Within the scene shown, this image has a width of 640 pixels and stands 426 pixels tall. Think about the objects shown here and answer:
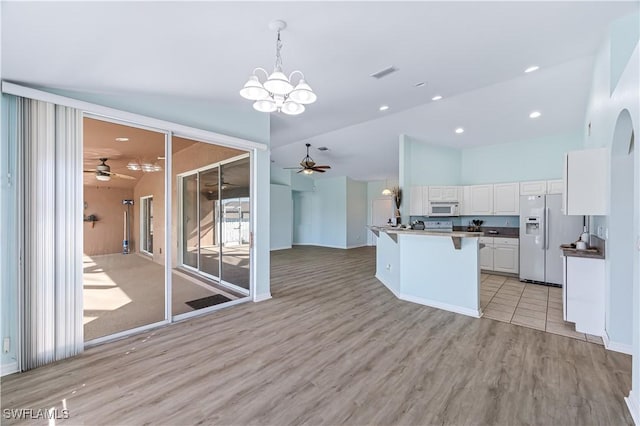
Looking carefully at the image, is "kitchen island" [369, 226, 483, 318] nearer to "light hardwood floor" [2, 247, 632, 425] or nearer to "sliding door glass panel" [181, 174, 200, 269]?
"light hardwood floor" [2, 247, 632, 425]

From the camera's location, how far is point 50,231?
2535mm

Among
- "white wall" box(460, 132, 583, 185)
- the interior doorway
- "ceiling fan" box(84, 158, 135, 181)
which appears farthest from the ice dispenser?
"ceiling fan" box(84, 158, 135, 181)

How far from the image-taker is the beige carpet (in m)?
2.98

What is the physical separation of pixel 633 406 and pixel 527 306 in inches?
93.0

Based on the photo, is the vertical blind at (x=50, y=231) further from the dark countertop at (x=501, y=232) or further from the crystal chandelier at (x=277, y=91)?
the dark countertop at (x=501, y=232)

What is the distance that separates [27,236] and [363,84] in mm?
3810

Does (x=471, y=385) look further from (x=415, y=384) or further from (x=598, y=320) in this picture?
(x=598, y=320)

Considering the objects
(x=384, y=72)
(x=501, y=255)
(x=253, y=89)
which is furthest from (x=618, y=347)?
(x=253, y=89)

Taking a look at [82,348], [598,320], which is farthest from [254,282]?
[598,320]

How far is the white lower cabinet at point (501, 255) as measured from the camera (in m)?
5.77

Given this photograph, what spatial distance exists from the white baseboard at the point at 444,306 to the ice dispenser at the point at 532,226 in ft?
9.11

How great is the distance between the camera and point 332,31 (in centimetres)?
231

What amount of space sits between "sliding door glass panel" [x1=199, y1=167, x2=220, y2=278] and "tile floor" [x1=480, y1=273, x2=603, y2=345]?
4.68m

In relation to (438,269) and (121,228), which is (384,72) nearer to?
(438,269)
